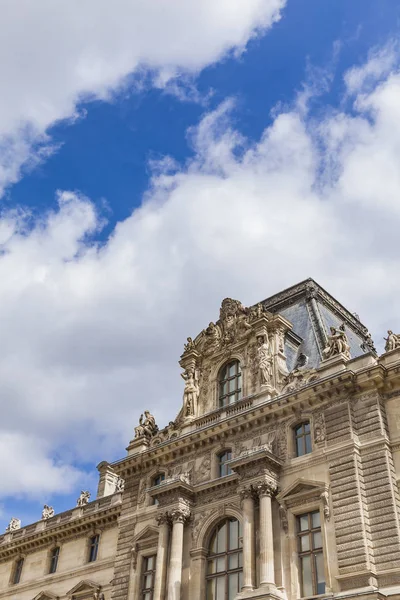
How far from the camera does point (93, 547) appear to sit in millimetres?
43875

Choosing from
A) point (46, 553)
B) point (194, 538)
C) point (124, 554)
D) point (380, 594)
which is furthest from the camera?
point (46, 553)

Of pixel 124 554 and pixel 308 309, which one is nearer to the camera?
pixel 124 554

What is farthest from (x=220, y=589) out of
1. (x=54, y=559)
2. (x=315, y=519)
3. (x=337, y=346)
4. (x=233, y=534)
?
(x=54, y=559)

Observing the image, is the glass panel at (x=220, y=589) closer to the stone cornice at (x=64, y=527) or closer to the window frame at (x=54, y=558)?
the stone cornice at (x=64, y=527)

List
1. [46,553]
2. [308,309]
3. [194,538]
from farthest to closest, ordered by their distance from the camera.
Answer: [46,553], [308,309], [194,538]

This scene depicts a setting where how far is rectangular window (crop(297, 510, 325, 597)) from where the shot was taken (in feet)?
92.7

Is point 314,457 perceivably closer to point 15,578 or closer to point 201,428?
point 201,428

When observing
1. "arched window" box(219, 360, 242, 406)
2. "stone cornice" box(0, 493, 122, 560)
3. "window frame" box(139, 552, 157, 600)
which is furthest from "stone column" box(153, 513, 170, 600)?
"stone cornice" box(0, 493, 122, 560)

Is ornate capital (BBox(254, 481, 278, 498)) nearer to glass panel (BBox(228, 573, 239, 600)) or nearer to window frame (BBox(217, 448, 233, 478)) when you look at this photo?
window frame (BBox(217, 448, 233, 478))

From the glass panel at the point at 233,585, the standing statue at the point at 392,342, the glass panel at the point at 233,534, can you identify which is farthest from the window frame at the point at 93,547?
the standing statue at the point at 392,342

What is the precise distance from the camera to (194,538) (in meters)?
33.4

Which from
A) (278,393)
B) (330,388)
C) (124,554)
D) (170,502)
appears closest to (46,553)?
(124,554)

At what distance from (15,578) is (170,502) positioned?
20.3 meters

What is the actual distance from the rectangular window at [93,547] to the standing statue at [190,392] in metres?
11.7
